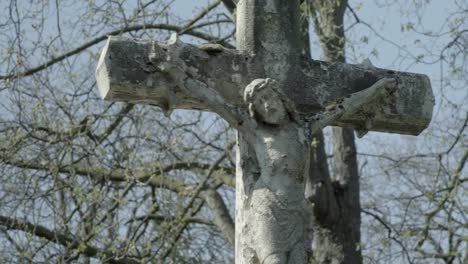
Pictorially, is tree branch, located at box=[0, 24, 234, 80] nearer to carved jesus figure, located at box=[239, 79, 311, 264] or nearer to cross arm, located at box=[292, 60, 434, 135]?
cross arm, located at box=[292, 60, 434, 135]

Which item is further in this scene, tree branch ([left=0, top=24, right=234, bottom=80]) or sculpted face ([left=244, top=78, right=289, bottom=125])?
tree branch ([left=0, top=24, right=234, bottom=80])

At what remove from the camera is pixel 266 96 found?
6414 millimetres

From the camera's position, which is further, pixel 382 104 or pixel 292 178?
pixel 382 104

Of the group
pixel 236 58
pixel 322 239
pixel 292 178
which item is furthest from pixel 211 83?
pixel 322 239

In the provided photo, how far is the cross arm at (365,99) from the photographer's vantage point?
6.82 metres

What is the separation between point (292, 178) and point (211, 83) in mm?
603

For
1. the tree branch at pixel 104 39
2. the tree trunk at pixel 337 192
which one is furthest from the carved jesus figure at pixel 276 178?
the tree branch at pixel 104 39

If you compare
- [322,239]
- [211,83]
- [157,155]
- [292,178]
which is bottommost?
[292,178]

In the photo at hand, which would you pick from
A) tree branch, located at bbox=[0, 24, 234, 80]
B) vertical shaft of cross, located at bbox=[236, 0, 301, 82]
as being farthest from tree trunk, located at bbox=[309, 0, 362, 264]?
vertical shaft of cross, located at bbox=[236, 0, 301, 82]

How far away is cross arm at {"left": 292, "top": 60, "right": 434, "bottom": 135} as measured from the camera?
22.4 feet

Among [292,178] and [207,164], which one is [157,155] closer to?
[207,164]

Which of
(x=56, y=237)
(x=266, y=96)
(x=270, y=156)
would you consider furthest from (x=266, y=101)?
(x=56, y=237)

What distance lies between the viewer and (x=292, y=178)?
6371mm

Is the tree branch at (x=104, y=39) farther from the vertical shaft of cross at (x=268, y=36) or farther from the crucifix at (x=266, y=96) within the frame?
the vertical shaft of cross at (x=268, y=36)
